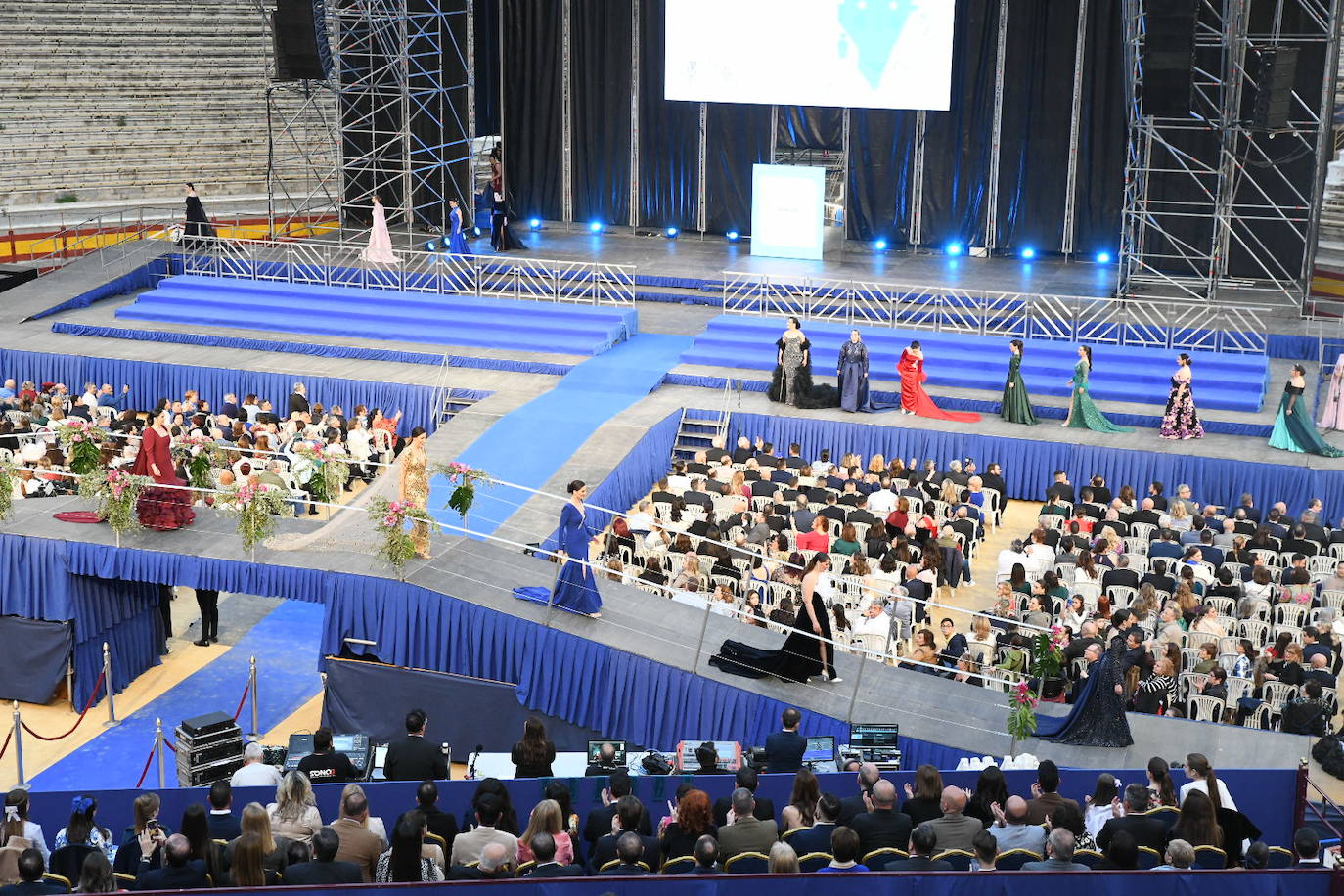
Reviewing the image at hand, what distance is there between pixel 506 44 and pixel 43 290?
9867 millimetres

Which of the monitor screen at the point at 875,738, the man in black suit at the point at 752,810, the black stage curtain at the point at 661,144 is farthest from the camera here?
the black stage curtain at the point at 661,144

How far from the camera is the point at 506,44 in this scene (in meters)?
29.5

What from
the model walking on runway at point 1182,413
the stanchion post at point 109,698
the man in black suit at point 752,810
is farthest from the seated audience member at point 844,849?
the model walking on runway at point 1182,413

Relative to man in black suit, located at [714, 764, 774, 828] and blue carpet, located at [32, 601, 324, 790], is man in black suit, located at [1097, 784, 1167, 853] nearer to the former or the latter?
man in black suit, located at [714, 764, 774, 828]

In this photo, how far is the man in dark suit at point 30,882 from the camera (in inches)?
297

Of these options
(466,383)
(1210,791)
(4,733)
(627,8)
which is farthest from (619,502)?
(627,8)

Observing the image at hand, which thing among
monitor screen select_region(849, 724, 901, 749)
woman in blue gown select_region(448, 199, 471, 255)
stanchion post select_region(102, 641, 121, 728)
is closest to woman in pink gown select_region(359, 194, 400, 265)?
woman in blue gown select_region(448, 199, 471, 255)

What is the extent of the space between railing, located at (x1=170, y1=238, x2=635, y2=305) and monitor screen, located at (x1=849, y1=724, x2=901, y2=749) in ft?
42.4

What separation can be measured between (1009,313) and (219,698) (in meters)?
12.6

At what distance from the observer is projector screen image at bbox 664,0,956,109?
24.8 meters

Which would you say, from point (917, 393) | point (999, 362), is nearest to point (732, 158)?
point (999, 362)

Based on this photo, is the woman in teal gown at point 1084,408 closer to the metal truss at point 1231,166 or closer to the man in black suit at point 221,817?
the metal truss at point 1231,166

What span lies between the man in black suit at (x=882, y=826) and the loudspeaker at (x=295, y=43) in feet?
62.4

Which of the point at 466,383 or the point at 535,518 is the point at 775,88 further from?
the point at 535,518
